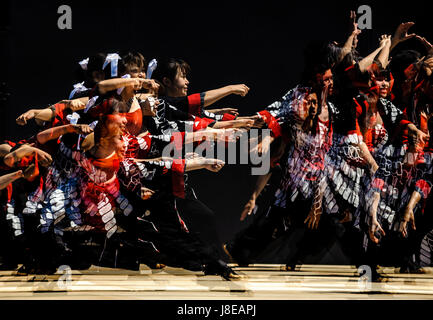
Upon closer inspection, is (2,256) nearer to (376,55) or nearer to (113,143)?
(113,143)

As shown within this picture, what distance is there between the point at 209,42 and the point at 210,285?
1632 mm

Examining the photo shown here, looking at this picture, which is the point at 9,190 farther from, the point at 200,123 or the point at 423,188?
the point at 423,188

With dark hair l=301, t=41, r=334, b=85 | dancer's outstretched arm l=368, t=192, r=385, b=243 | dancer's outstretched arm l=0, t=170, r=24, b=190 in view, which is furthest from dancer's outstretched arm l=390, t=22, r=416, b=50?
dancer's outstretched arm l=0, t=170, r=24, b=190

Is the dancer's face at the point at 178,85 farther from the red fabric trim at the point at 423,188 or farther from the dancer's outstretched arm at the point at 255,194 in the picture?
the red fabric trim at the point at 423,188

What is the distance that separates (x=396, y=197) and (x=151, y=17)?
79.9 inches

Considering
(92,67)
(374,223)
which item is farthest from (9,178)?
(374,223)

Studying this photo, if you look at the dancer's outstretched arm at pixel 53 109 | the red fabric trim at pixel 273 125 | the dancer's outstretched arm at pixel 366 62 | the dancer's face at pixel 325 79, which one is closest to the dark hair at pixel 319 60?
the dancer's face at pixel 325 79

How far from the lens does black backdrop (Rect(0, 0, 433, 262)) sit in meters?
3.86

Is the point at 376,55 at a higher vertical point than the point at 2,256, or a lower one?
higher

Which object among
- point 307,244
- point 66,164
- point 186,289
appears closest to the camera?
point 186,289

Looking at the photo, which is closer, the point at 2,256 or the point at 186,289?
the point at 186,289

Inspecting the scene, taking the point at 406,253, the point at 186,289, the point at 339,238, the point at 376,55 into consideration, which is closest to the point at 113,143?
the point at 186,289

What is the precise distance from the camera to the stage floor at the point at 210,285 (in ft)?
10.2

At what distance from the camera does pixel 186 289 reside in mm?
A: 3271
